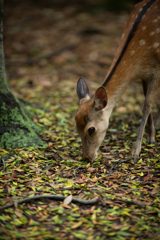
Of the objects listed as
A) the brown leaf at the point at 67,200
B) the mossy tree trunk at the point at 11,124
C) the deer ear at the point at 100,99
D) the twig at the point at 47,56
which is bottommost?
the brown leaf at the point at 67,200

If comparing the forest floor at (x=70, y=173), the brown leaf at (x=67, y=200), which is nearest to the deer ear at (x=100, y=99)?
the forest floor at (x=70, y=173)

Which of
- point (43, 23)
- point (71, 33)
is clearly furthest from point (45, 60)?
point (43, 23)

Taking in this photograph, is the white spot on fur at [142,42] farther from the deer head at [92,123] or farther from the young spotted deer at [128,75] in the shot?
the deer head at [92,123]

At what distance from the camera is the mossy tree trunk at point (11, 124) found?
4.61 meters

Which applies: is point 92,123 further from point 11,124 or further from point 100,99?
point 11,124

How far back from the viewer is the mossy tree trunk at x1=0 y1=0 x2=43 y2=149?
461 centimetres

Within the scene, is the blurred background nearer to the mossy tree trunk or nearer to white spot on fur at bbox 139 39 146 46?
the mossy tree trunk

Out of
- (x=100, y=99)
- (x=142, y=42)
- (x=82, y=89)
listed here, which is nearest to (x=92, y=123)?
(x=100, y=99)

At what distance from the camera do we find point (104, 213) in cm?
322

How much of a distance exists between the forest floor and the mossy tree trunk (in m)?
0.20

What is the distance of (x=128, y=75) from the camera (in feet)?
16.1

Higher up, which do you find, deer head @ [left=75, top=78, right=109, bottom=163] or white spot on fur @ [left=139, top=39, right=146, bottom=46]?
white spot on fur @ [left=139, top=39, right=146, bottom=46]

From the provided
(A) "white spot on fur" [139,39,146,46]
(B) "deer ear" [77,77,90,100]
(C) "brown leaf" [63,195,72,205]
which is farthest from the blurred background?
(C) "brown leaf" [63,195,72,205]

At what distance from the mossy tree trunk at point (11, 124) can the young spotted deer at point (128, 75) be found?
927mm
